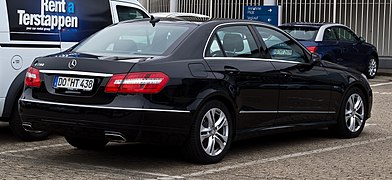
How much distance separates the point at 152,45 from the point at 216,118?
946 mm

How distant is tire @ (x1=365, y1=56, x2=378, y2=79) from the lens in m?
20.1

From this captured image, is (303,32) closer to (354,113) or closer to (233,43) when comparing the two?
(354,113)

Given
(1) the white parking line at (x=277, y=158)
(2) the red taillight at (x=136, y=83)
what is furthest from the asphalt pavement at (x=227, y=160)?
(2) the red taillight at (x=136, y=83)

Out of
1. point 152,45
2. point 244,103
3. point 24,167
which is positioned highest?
point 152,45

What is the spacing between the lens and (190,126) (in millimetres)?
7215

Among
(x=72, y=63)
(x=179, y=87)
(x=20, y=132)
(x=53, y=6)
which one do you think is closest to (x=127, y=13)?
(x=53, y=6)

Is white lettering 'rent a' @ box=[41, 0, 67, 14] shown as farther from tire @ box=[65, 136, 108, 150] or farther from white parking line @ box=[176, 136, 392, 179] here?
white parking line @ box=[176, 136, 392, 179]

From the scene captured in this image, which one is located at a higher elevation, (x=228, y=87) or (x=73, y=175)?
(x=228, y=87)

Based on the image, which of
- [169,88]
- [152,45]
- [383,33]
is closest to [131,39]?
[152,45]

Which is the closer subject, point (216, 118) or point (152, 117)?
point (152, 117)

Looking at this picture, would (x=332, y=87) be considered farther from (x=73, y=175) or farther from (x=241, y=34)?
(x=73, y=175)

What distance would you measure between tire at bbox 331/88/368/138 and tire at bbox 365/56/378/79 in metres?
10.6

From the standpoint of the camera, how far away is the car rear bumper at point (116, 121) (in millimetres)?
6922

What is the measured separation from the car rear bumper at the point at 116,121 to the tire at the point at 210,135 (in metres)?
0.14
